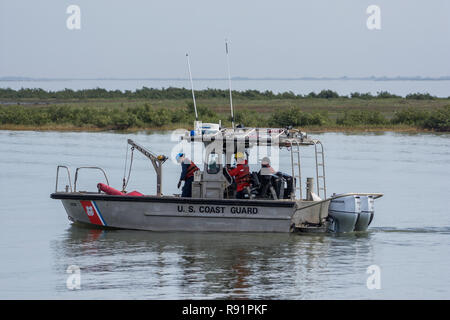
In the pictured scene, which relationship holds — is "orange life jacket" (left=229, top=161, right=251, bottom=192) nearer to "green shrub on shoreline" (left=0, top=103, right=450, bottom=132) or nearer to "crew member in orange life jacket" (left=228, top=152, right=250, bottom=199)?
"crew member in orange life jacket" (left=228, top=152, right=250, bottom=199)

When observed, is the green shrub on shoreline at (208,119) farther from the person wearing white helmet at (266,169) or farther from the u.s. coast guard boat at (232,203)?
the person wearing white helmet at (266,169)

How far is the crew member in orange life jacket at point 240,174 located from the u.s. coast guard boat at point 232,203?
0.11m

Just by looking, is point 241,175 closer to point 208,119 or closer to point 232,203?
point 232,203

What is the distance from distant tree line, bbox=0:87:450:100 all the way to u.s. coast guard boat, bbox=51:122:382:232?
72.6m

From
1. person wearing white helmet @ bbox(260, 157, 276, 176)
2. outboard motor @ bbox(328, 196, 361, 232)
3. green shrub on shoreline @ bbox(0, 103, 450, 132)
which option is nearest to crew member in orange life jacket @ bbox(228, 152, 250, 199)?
person wearing white helmet @ bbox(260, 157, 276, 176)

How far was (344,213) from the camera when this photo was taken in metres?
17.3

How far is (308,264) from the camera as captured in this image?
15.2 metres

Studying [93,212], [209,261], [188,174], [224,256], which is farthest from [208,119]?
[209,261]

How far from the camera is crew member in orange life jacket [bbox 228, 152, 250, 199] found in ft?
56.1

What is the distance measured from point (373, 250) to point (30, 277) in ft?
21.2

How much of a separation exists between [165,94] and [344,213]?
86.0 metres

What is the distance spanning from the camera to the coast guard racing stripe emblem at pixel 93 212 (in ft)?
57.6
